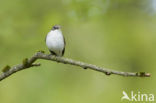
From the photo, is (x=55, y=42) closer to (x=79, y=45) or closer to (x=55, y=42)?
(x=55, y=42)

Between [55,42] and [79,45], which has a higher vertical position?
[79,45]

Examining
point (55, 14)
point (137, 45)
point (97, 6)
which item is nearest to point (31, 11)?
point (55, 14)

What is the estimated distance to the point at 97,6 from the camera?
8578mm

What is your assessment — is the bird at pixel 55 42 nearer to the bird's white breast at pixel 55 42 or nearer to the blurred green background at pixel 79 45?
the bird's white breast at pixel 55 42

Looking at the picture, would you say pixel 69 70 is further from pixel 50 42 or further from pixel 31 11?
pixel 50 42

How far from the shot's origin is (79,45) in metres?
10.3

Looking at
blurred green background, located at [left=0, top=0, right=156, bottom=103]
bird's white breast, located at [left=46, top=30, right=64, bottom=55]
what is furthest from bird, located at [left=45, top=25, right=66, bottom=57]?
blurred green background, located at [left=0, top=0, right=156, bottom=103]

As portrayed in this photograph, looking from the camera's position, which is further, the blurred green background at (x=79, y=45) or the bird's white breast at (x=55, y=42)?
the blurred green background at (x=79, y=45)

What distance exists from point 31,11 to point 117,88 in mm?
3292

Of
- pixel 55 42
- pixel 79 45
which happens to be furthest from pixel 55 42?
pixel 79 45

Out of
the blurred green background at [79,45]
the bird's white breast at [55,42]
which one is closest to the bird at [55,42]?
the bird's white breast at [55,42]

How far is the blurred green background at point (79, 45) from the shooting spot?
7828 mm

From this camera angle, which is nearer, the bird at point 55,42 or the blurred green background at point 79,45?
the bird at point 55,42

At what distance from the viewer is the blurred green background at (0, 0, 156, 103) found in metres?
7.83
